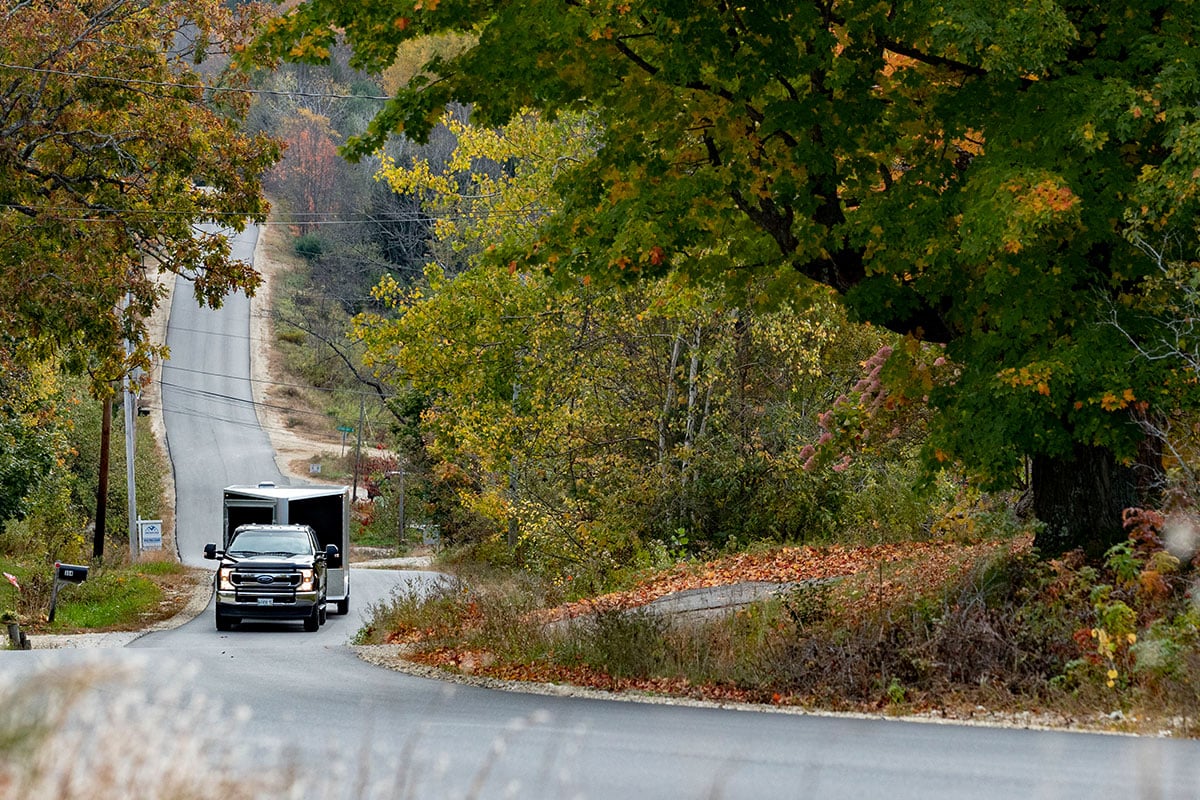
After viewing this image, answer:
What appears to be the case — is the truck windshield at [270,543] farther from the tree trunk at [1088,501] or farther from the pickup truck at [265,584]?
the tree trunk at [1088,501]

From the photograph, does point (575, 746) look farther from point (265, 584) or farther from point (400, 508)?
point (400, 508)

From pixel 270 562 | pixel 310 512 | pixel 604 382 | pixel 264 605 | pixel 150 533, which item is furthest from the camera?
pixel 150 533

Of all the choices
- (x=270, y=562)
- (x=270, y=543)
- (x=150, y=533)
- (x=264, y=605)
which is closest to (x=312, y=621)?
(x=264, y=605)

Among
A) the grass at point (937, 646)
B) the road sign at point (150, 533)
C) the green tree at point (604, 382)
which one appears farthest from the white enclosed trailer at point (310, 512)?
the road sign at point (150, 533)

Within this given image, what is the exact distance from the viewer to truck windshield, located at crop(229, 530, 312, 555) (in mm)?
27375

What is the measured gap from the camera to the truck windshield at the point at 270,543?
2738cm

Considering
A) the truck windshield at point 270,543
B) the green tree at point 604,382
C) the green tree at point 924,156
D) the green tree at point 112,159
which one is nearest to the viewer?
the green tree at point 924,156

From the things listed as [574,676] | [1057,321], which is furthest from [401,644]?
[1057,321]

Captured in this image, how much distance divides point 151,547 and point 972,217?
42328 millimetres

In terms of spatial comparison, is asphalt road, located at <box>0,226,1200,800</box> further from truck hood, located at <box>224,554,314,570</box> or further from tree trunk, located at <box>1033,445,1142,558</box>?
truck hood, located at <box>224,554,314,570</box>

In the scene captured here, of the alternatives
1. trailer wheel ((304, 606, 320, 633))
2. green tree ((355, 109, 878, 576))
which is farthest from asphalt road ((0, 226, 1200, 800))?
trailer wheel ((304, 606, 320, 633))

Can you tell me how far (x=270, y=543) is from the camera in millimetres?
27641

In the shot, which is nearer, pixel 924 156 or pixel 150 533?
pixel 924 156

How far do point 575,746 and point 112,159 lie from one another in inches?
706
